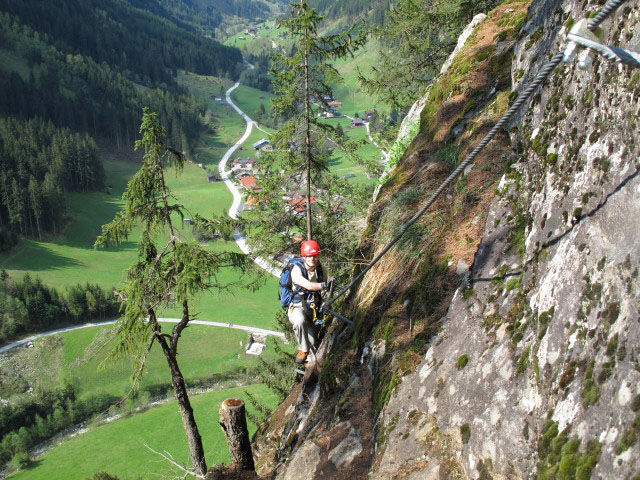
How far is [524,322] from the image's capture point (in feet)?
15.9

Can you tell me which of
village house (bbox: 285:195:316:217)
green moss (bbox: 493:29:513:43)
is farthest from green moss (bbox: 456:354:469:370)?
village house (bbox: 285:195:316:217)

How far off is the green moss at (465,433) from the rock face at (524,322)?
0.01m

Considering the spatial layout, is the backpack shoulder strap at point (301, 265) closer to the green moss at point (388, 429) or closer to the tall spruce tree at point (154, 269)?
the green moss at point (388, 429)

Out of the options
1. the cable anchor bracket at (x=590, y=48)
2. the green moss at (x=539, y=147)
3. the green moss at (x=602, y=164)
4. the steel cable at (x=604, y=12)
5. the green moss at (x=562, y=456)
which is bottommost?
the green moss at (x=562, y=456)

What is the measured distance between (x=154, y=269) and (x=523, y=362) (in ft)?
33.3

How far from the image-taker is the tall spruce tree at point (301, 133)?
17.3 meters

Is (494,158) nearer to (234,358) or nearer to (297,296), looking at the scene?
(297,296)

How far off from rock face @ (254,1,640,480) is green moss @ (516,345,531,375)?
14 mm

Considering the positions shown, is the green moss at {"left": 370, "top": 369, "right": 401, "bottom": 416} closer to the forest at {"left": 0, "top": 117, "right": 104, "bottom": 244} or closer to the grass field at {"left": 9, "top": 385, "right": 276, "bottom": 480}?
the grass field at {"left": 9, "top": 385, "right": 276, "bottom": 480}

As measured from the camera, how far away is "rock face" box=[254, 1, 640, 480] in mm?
3623

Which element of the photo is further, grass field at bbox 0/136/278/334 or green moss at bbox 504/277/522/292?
grass field at bbox 0/136/278/334

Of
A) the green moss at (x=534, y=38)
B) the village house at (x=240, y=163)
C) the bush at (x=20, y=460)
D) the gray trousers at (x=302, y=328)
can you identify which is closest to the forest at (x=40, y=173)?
the village house at (x=240, y=163)

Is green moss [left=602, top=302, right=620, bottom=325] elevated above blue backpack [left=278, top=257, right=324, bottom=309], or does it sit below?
above

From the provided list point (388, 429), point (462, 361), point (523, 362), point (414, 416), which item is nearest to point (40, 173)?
point (388, 429)
